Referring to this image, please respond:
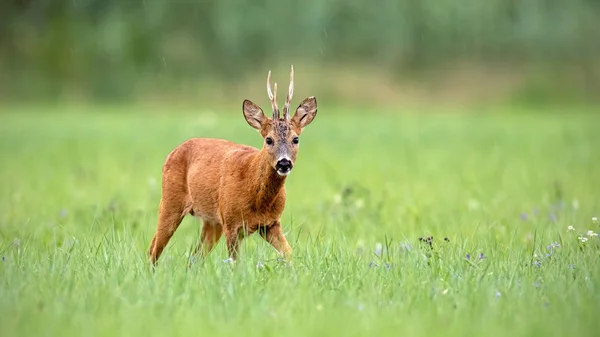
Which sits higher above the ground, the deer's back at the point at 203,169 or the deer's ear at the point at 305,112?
the deer's ear at the point at 305,112

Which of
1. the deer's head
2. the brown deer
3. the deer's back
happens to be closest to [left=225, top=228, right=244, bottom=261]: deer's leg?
the brown deer

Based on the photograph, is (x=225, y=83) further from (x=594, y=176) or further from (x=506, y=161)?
(x=594, y=176)

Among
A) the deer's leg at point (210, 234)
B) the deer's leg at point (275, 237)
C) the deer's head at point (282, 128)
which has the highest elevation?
the deer's head at point (282, 128)

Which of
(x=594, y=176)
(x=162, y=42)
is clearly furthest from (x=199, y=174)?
(x=162, y=42)

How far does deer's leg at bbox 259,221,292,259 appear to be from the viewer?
6.14m

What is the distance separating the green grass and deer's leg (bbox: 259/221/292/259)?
114 millimetres

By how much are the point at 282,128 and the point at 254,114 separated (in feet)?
0.95

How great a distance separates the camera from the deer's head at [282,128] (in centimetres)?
588

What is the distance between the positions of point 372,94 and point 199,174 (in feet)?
87.6

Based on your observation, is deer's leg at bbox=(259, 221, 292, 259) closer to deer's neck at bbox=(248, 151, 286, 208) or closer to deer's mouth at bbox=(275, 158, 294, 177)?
deer's neck at bbox=(248, 151, 286, 208)

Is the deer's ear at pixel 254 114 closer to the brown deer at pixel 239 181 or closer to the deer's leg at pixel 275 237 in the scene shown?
the brown deer at pixel 239 181

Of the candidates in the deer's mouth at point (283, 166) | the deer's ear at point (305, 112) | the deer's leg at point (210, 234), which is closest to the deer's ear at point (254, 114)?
the deer's ear at point (305, 112)

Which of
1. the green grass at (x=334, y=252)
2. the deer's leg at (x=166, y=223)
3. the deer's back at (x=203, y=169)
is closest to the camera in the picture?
the green grass at (x=334, y=252)

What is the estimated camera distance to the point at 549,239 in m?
7.17
